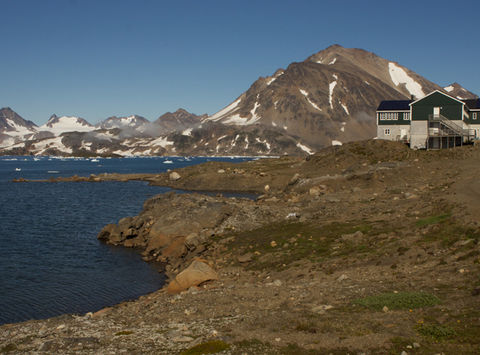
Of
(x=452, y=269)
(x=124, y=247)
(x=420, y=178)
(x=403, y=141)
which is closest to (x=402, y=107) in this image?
(x=403, y=141)

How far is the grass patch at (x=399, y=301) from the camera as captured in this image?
17.5m

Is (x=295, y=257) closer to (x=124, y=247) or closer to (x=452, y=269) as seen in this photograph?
(x=452, y=269)

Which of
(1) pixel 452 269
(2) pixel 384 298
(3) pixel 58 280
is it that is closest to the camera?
(2) pixel 384 298

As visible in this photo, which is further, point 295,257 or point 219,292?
point 295,257

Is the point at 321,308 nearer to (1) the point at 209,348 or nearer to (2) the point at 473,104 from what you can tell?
(1) the point at 209,348

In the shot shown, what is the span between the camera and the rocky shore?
50.8 feet

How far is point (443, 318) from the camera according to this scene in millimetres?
15789

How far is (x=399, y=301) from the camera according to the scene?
59.1 feet

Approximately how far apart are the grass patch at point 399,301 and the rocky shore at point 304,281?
0.06 metres

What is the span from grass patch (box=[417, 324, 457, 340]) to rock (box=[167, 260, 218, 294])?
16.0 metres

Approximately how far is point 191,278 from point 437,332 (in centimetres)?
1697

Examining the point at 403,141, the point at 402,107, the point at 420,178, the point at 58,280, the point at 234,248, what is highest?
the point at 402,107

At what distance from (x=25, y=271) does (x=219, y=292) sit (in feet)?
69.8

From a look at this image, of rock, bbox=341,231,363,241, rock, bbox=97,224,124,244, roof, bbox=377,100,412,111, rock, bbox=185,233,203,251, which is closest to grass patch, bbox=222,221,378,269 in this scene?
rock, bbox=341,231,363,241
